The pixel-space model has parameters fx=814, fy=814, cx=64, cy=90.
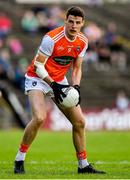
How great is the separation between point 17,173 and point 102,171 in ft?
4.37

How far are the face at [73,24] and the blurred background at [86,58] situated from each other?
56.4ft

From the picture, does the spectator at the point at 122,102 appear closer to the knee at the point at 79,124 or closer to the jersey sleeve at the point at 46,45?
the knee at the point at 79,124

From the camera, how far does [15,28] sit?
36969 millimetres

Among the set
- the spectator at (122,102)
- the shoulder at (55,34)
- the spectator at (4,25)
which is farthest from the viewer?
the spectator at (4,25)

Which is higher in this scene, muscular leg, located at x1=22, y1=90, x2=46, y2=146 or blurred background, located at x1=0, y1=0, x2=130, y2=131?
blurred background, located at x1=0, y1=0, x2=130, y2=131

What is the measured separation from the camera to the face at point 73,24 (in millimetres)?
12188

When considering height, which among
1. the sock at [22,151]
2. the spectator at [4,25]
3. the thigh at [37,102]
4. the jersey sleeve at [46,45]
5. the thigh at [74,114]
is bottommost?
the sock at [22,151]

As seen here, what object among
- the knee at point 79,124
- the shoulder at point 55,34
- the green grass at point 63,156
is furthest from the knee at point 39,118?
the shoulder at point 55,34

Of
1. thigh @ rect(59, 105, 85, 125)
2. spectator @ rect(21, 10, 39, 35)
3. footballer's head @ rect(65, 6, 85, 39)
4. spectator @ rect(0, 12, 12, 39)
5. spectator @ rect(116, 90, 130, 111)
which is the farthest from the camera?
spectator @ rect(21, 10, 39, 35)

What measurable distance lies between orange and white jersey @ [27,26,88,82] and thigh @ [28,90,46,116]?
1.06 ft

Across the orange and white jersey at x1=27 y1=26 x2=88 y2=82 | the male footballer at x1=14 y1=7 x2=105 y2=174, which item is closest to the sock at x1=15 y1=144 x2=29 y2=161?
the male footballer at x1=14 y1=7 x2=105 y2=174

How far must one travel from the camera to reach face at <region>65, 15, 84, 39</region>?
12.2 metres

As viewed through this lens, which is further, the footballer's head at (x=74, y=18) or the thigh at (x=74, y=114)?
the thigh at (x=74, y=114)

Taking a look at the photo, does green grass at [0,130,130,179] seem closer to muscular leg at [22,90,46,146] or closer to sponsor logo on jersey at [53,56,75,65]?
muscular leg at [22,90,46,146]
